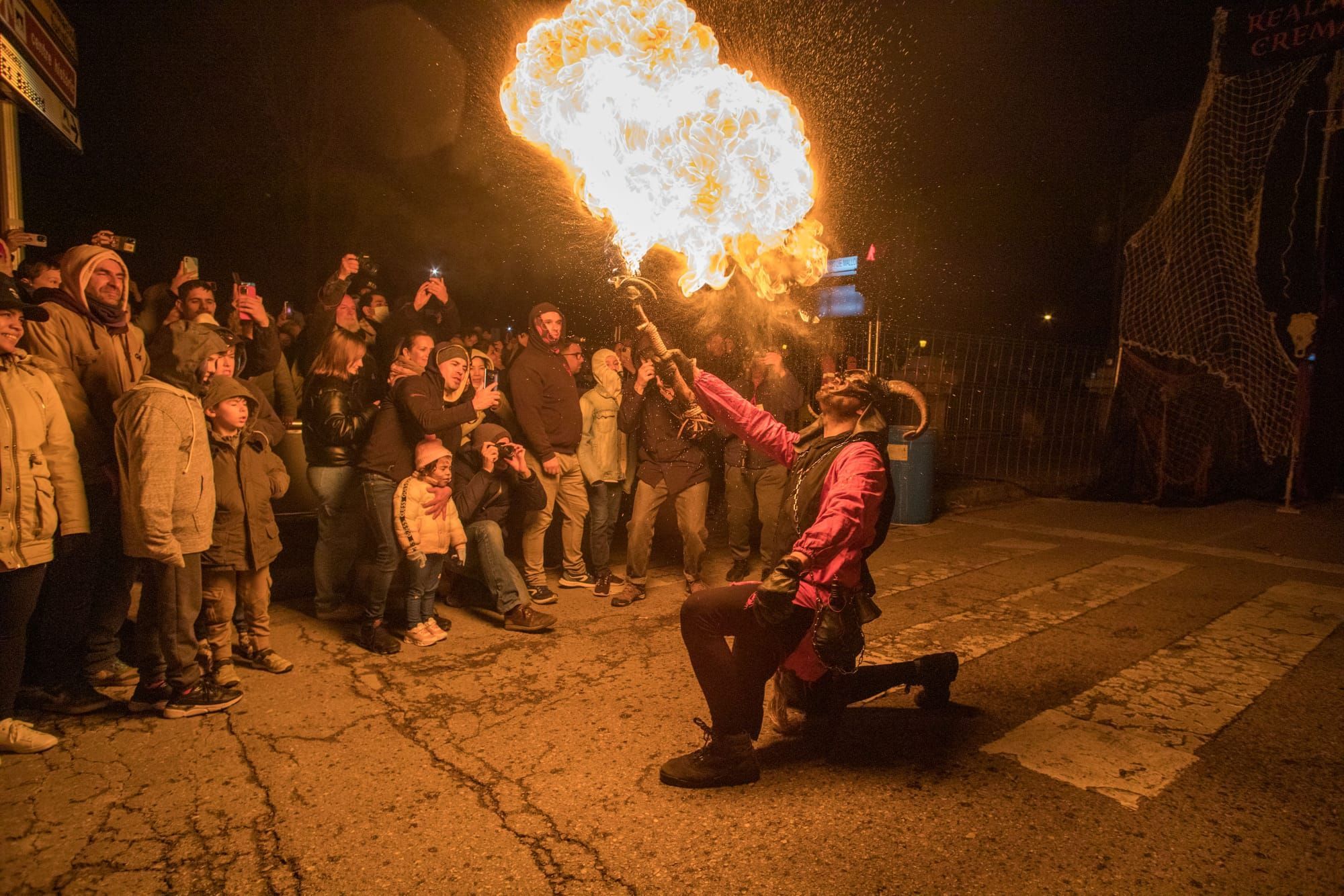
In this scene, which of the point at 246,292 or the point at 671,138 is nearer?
the point at 671,138

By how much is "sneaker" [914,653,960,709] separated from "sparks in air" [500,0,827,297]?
2551 millimetres

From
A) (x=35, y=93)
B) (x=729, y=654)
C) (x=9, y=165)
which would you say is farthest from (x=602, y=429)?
(x=35, y=93)

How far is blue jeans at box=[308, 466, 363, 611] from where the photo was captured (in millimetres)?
5516

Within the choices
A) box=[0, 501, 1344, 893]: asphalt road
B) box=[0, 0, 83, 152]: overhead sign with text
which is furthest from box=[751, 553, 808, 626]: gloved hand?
box=[0, 0, 83, 152]: overhead sign with text

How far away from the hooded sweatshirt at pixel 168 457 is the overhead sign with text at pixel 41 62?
328 centimetres

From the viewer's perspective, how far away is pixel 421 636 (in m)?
5.25

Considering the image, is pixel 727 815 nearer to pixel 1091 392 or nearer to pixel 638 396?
pixel 638 396

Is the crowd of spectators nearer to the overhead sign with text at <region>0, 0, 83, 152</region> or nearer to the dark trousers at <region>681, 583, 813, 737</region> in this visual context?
the dark trousers at <region>681, 583, 813, 737</region>

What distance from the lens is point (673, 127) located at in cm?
527

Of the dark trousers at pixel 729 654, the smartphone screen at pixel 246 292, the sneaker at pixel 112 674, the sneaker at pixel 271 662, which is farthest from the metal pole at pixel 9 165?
the dark trousers at pixel 729 654

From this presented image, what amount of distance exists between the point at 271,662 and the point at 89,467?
57.6 inches

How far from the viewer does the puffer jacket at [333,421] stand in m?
5.32

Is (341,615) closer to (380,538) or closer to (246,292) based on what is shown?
(380,538)

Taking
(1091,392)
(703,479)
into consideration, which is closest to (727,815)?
(703,479)
